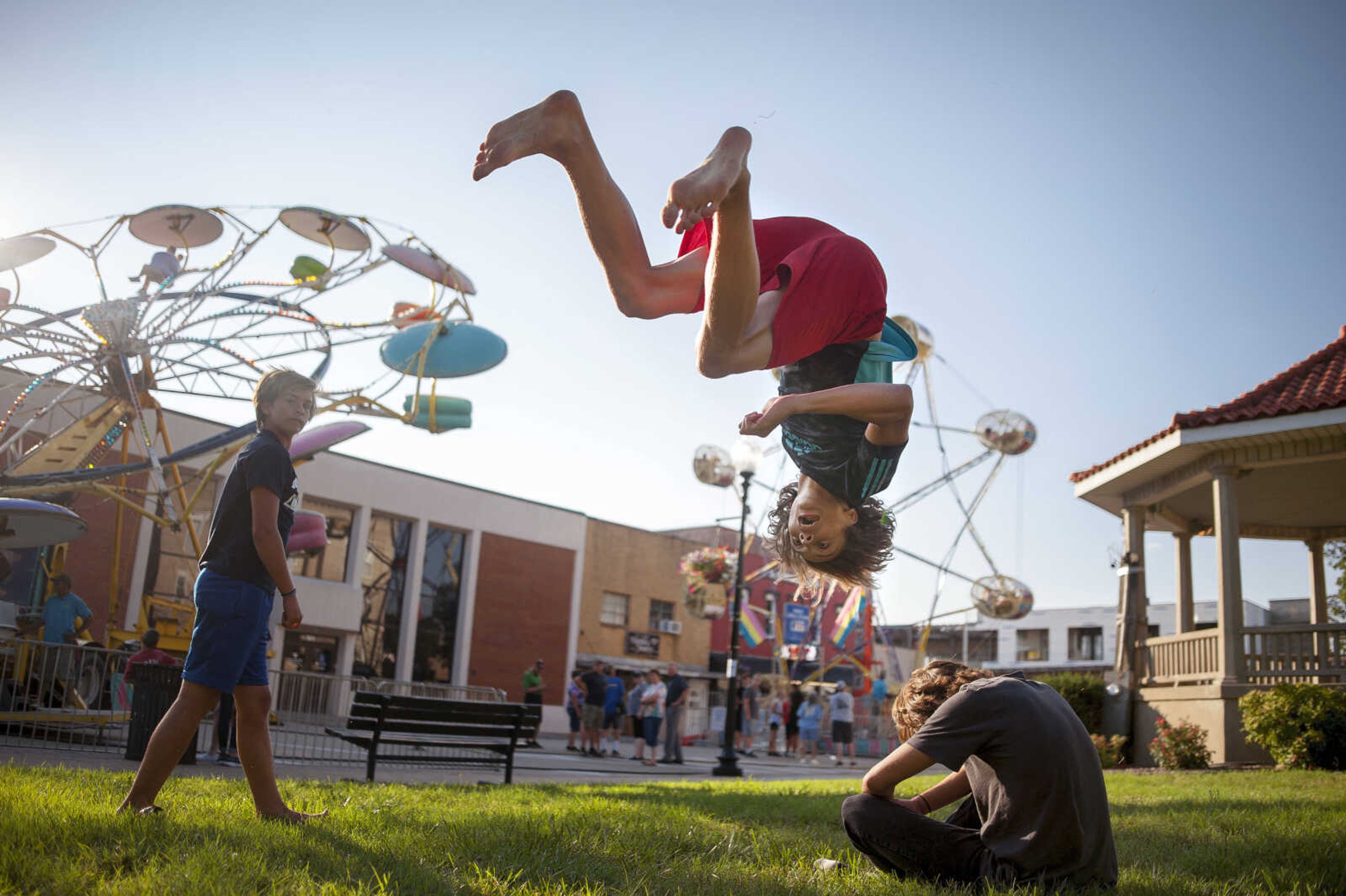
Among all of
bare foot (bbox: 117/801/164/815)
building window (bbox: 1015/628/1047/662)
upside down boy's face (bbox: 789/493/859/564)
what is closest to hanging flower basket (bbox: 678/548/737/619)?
bare foot (bbox: 117/801/164/815)

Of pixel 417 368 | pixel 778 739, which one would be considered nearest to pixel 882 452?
pixel 417 368

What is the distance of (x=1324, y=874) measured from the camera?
399cm

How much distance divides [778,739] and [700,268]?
27.7 m

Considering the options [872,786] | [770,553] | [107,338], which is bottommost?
[872,786]

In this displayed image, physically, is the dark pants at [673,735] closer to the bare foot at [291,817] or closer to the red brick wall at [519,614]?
the bare foot at [291,817]

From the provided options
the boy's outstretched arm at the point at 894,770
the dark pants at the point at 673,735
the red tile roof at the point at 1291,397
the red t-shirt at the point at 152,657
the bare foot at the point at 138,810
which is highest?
the red tile roof at the point at 1291,397

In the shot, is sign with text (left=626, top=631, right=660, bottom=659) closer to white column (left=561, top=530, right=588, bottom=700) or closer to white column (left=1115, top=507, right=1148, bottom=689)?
white column (left=561, top=530, right=588, bottom=700)

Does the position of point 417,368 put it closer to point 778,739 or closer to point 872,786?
point 872,786

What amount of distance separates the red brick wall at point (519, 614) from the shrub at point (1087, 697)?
1898cm

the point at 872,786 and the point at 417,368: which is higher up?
the point at 417,368

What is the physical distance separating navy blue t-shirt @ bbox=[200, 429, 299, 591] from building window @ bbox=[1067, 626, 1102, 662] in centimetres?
5914

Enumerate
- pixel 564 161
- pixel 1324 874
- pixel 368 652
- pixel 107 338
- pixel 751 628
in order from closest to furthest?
pixel 564 161, pixel 1324 874, pixel 107 338, pixel 751 628, pixel 368 652

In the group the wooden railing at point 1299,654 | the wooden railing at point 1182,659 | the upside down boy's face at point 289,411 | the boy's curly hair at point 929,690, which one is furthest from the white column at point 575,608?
the boy's curly hair at point 929,690

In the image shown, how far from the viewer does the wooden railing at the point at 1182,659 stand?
592 inches
